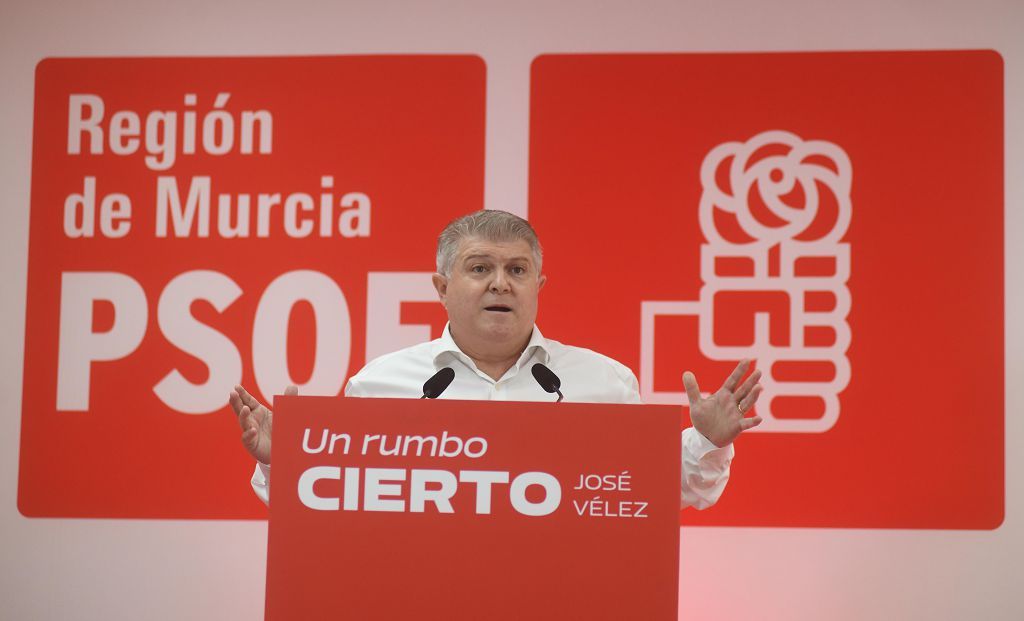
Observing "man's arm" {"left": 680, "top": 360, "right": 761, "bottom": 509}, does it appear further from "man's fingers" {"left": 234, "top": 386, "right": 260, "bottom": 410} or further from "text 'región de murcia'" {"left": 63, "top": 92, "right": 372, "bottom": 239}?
"text 'región de murcia'" {"left": 63, "top": 92, "right": 372, "bottom": 239}

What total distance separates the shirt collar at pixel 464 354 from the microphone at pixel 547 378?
0.15 m

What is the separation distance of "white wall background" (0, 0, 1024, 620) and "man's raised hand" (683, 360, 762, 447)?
1313 millimetres

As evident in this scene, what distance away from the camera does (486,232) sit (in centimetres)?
250

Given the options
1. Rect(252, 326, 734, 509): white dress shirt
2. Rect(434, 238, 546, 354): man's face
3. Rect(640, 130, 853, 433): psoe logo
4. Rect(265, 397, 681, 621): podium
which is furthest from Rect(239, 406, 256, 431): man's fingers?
Rect(640, 130, 853, 433): psoe logo

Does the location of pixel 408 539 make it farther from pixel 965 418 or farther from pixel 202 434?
pixel 965 418

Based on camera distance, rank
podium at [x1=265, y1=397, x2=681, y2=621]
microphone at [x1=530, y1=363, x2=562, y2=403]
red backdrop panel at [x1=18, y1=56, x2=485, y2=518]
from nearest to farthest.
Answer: podium at [x1=265, y1=397, x2=681, y2=621] → microphone at [x1=530, y1=363, x2=562, y2=403] → red backdrop panel at [x1=18, y1=56, x2=485, y2=518]

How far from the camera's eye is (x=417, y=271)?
11.0 ft

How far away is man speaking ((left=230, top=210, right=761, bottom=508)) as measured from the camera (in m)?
2.45

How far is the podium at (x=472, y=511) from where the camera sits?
66.3 inches

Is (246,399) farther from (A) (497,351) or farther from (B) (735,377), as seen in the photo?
(B) (735,377)

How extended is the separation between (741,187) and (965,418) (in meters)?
0.99

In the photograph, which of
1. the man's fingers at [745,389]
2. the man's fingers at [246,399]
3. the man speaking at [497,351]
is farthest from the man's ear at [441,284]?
the man's fingers at [745,389]

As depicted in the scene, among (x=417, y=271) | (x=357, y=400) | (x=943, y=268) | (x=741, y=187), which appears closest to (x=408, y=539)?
(x=357, y=400)

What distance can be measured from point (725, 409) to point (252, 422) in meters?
0.93
